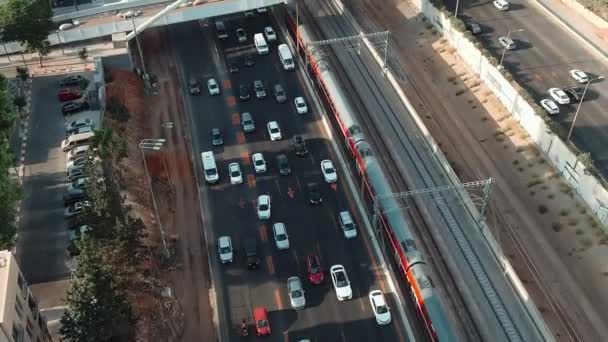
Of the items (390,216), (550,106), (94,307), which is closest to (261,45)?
(390,216)

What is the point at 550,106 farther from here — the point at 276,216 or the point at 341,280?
the point at 341,280

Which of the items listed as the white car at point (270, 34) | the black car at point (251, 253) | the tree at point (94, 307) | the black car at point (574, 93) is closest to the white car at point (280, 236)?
the black car at point (251, 253)

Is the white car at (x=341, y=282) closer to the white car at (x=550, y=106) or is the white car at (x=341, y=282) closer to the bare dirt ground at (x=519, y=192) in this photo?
the bare dirt ground at (x=519, y=192)

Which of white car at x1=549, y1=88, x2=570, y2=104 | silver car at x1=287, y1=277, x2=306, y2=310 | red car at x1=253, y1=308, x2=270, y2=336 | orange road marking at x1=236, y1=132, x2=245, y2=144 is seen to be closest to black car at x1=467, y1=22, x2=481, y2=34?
white car at x1=549, y1=88, x2=570, y2=104

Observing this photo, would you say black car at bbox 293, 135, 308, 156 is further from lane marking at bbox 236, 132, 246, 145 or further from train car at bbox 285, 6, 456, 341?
lane marking at bbox 236, 132, 246, 145

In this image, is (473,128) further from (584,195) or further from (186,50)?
(186,50)
